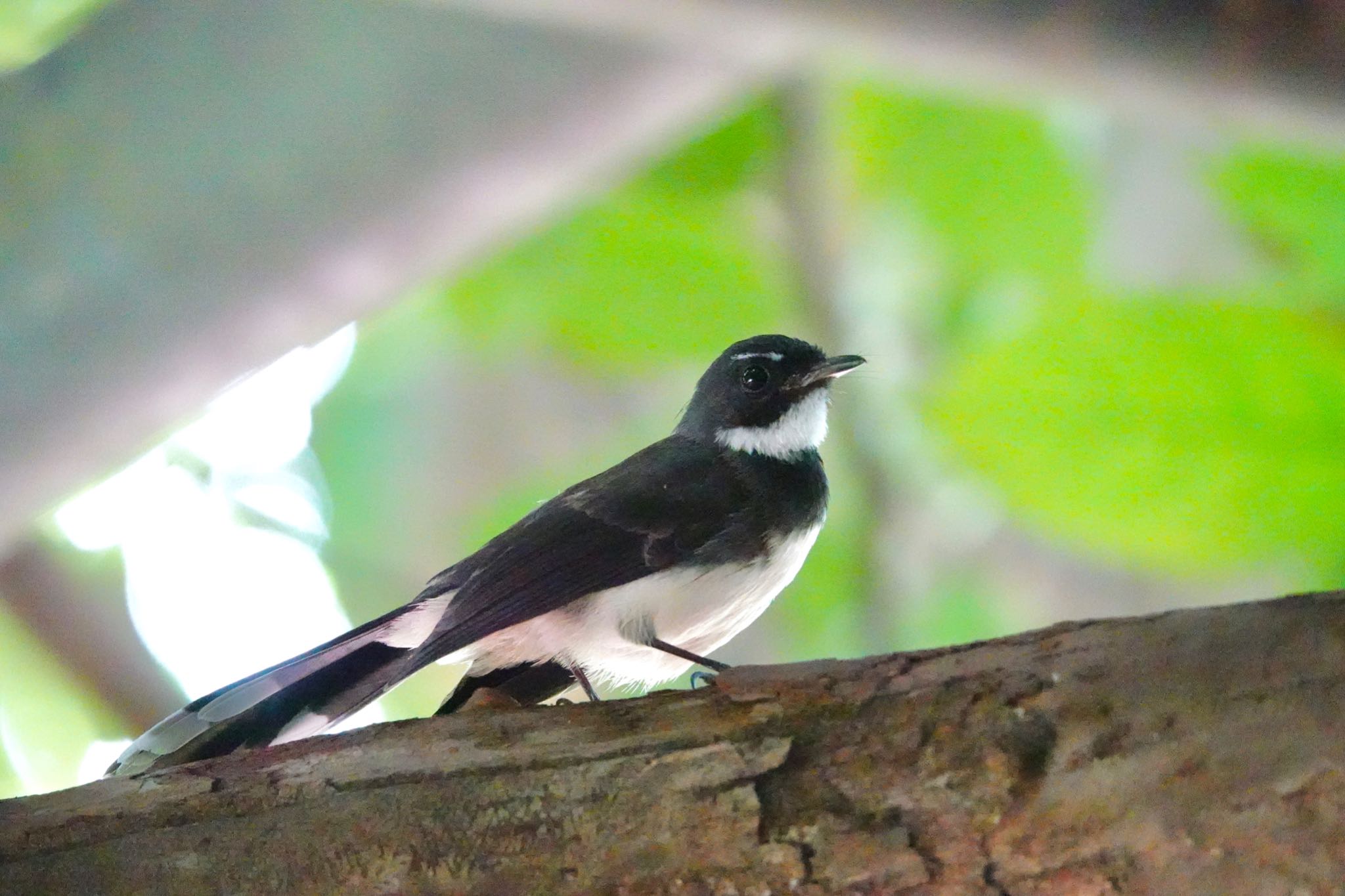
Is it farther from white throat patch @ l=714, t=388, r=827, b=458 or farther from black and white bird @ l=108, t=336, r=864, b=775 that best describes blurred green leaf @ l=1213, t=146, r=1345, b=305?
black and white bird @ l=108, t=336, r=864, b=775

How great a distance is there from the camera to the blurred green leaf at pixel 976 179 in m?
5.70

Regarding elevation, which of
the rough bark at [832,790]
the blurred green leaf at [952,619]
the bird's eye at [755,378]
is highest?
the bird's eye at [755,378]

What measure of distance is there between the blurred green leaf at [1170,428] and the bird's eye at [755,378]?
133 cm

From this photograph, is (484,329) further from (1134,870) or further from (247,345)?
(1134,870)

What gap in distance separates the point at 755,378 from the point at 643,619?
3.93ft

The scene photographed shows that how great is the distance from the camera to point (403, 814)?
258cm

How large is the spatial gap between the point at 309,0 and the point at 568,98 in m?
0.87

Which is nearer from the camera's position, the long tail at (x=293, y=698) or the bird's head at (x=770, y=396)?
the long tail at (x=293, y=698)

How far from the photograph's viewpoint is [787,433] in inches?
178

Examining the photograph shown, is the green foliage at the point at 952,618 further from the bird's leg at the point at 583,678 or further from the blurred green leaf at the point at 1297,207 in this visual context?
the bird's leg at the point at 583,678

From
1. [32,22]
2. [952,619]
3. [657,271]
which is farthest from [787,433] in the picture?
[32,22]

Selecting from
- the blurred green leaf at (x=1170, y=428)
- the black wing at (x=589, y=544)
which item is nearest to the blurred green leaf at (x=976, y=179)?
the blurred green leaf at (x=1170, y=428)

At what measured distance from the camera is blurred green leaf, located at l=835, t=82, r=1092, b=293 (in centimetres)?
570

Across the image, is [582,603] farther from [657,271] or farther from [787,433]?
[657,271]
